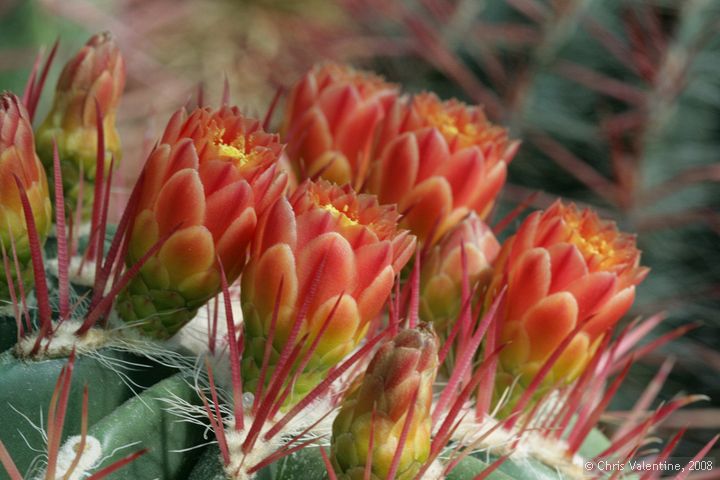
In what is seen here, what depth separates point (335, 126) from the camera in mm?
985

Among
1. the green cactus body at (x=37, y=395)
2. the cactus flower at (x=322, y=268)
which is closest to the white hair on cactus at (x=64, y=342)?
the green cactus body at (x=37, y=395)

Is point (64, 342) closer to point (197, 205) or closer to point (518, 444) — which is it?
point (197, 205)

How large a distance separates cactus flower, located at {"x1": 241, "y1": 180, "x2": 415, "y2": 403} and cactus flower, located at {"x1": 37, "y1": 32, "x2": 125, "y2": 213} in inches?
10.5

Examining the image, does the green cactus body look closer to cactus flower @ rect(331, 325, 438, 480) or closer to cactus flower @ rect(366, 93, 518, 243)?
cactus flower @ rect(331, 325, 438, 480)

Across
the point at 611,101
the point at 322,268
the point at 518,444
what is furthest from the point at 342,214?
the point at 611,101

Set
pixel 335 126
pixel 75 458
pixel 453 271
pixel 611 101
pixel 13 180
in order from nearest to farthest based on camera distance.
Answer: pixel 75 458
pixel 13 180
pixel 453 271
pixel 335 126
pixel 611 101

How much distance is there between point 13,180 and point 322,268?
25 cm

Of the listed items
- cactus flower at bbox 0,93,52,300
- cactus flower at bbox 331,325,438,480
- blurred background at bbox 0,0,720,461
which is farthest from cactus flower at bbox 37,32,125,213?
blurred background at bbox 0,0,720,461

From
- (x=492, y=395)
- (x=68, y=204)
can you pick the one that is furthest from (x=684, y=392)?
(x=68, y=204)

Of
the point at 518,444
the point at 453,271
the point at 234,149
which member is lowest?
the point at 518,444

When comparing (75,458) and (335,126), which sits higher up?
(335,126)

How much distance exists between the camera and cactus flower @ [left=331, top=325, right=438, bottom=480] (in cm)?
62

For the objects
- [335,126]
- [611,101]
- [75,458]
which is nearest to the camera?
[75,458]

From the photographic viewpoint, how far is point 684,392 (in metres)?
1.70
